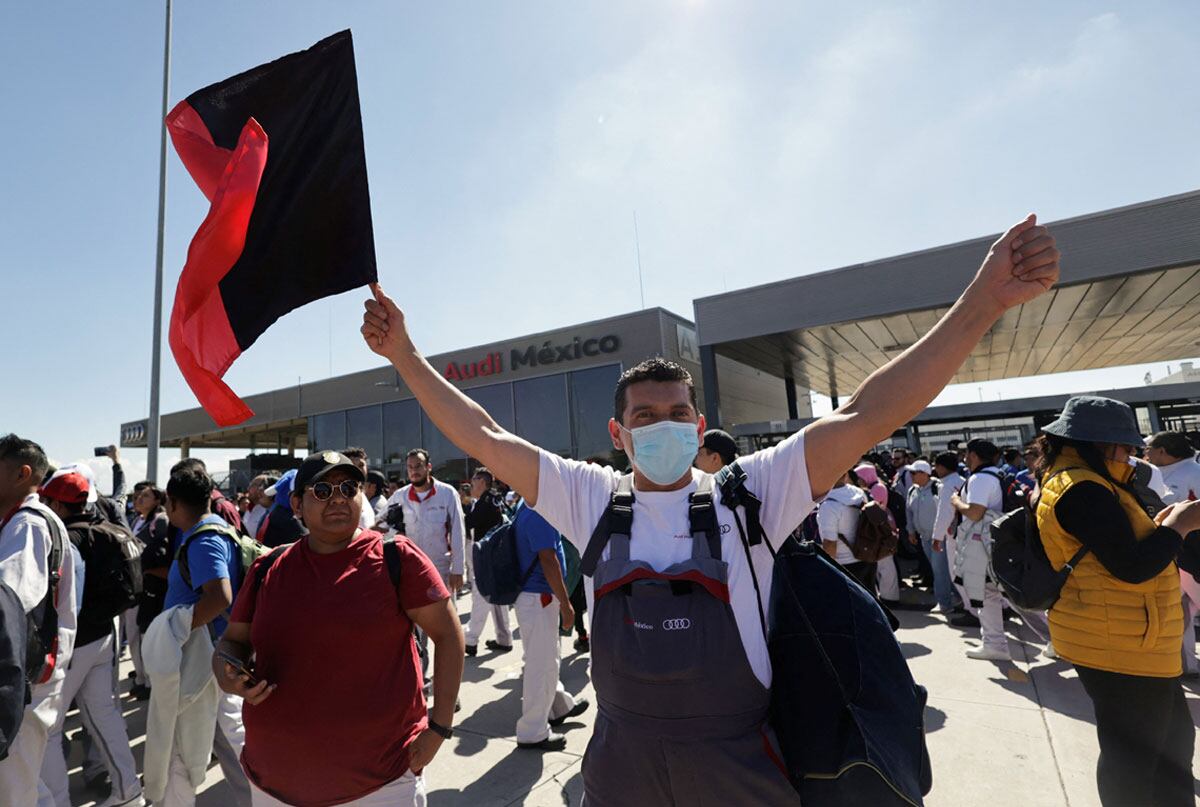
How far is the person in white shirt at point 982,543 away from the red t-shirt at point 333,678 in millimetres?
5521

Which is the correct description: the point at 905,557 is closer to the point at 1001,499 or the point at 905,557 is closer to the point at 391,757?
the point at 1001,499

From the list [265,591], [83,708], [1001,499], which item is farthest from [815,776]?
[1001,499]

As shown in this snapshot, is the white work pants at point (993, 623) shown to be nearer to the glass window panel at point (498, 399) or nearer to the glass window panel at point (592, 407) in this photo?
the glass window panel at point (592, 407)

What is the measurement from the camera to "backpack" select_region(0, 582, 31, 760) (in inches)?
90.8

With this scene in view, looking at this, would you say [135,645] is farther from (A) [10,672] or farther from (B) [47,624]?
(A) [10,672]

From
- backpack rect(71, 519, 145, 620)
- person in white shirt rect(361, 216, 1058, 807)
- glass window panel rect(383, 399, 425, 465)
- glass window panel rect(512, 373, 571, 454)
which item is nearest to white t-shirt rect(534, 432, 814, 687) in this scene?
person in white shirt rect(361, 216, 1058, 807)

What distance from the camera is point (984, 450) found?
6.05m

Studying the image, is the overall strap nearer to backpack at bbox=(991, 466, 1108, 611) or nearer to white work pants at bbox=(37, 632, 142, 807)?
backpack at bbox=(991, 466, 1108, 611)

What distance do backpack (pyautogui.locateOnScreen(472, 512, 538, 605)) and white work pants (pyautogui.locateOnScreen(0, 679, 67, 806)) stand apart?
2.68m

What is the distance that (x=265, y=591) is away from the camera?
2.42 meters

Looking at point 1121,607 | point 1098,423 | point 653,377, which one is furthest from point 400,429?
point 1121,607

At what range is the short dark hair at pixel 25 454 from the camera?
3027 mm

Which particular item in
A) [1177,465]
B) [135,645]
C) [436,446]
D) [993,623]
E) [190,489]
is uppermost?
[436,446]

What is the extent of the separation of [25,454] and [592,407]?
14899mm
